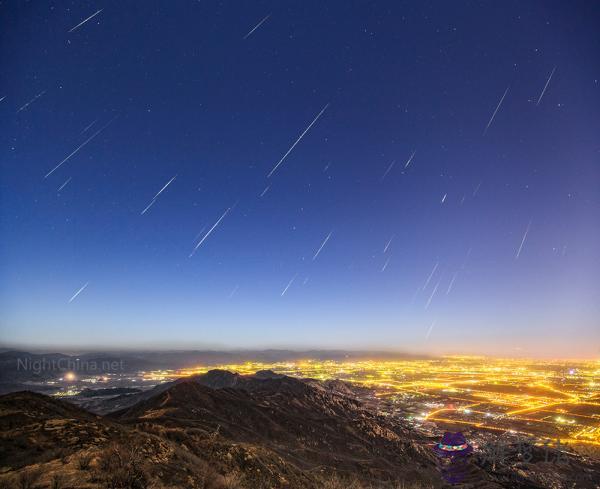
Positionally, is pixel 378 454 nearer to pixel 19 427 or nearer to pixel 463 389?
pixel 19 427

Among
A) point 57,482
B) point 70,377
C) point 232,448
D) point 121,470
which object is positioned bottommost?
point 70,377

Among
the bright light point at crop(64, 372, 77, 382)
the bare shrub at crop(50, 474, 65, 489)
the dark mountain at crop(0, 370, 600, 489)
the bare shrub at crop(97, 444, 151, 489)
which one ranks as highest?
the bare shrub at crop(50, 474, 65, 489)

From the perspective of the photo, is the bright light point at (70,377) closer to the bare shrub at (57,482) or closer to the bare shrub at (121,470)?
the bare shrub at (121,470)

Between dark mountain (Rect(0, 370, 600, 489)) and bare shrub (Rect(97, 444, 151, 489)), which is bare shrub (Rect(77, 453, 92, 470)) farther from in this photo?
bare shrub (Rect(97, 444, 151, 489))

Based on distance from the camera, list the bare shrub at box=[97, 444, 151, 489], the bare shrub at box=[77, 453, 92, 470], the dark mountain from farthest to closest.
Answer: the dark mountain → the bare shrub at box=[77, 453, 92, 470] → the bare shrub at box=[97, 444, 151, 489]

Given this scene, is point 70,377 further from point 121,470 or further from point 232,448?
point 121,470

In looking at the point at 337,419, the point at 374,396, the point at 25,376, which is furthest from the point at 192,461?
the point at 25,376

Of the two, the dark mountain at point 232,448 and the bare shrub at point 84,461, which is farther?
the dark mountain at point 232,448

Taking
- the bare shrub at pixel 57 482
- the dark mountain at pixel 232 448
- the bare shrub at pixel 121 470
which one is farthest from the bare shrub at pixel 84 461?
the bare shrub at pixel 57 482

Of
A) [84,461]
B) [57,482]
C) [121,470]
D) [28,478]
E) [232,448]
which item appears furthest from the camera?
[232,448]

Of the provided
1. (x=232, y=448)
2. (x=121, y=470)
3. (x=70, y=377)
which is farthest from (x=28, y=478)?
(x=70, y=377)

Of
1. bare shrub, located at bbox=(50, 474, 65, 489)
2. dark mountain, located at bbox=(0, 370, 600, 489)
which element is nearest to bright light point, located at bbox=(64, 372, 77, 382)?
dark mountain, located at bbox=(0, 370, 600, 489)
